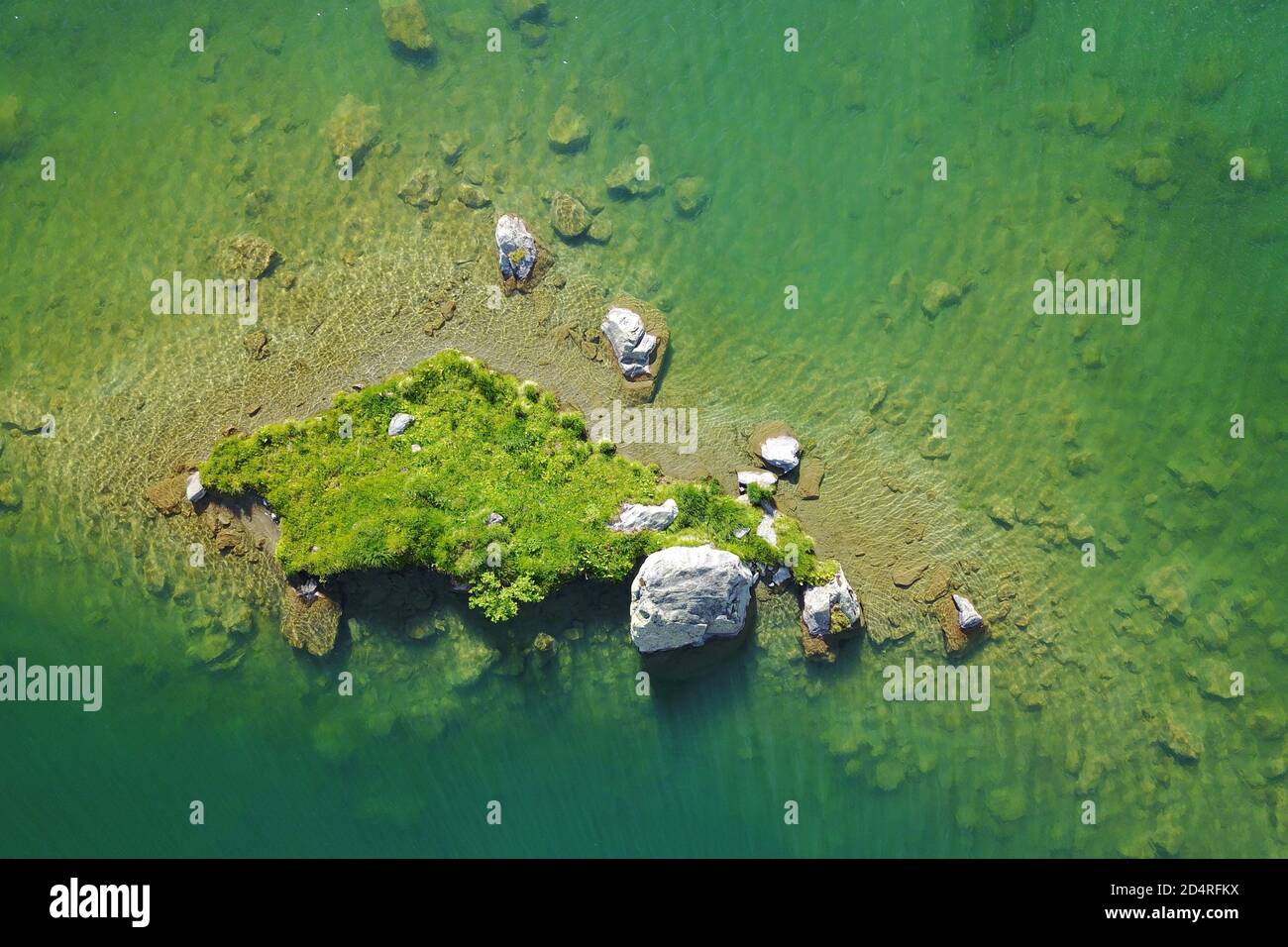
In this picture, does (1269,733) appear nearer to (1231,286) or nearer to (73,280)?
(1231,286)

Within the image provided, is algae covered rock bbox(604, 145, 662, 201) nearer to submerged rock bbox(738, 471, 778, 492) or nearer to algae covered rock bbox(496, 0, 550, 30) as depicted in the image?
algae covered rock bbox(496, 0, 550, 30)

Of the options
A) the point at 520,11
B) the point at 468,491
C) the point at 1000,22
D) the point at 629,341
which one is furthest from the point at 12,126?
the point at 1000,22

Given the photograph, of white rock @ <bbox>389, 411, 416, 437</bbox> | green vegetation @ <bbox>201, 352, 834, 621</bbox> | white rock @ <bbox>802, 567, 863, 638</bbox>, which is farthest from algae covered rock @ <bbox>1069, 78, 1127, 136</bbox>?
white rock @ <bbox>389, 411, 416, 437</bbox>

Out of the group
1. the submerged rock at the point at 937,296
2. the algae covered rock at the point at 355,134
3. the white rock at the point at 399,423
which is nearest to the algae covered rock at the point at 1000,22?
the submerged rock at the point at 937,296

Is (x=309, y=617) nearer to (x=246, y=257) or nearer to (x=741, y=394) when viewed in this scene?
(x=246, y=257)

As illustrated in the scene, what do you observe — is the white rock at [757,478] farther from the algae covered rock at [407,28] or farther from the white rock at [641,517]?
the algae covered rock at [407,28]
